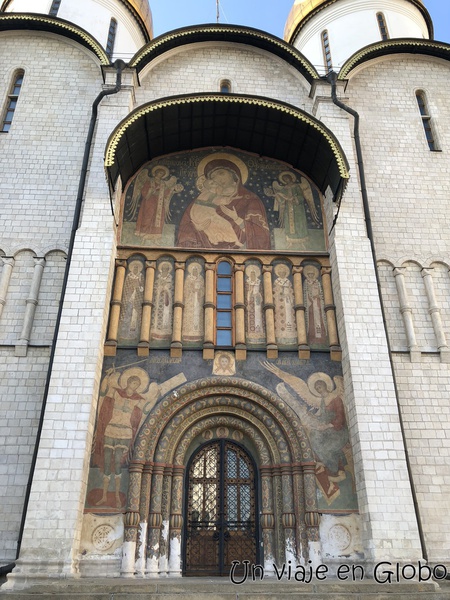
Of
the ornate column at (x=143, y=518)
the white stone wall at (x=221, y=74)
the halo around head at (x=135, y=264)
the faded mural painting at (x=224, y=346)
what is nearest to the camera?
the ornate column at (x=143, y=518)

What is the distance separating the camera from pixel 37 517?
6945 millimetres

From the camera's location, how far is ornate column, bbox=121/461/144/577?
7.33m

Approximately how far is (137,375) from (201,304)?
5.77ft

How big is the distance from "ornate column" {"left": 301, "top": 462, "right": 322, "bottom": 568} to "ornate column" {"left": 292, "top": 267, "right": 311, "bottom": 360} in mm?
1905

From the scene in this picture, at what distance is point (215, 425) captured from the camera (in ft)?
28.2

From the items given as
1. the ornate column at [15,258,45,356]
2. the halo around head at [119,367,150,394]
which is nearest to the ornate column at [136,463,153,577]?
the halo around head at [119,367,150,394]

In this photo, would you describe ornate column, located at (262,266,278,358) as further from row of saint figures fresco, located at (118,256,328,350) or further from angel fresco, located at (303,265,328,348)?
angel fresco, located at (303,265,328,348)

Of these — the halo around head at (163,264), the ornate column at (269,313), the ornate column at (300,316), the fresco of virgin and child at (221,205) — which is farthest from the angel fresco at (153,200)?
the ornate column at (300,316)

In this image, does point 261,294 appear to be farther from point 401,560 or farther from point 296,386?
point 401,560

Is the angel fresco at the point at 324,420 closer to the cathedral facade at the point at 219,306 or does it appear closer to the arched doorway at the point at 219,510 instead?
the cathedral facade at the point at 219,306

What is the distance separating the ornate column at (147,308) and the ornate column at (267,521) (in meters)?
2.78

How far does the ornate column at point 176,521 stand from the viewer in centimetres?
762

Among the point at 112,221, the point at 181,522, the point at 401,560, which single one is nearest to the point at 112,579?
the point at 181,522

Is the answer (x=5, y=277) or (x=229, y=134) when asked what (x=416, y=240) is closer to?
(x=229, y=134)
